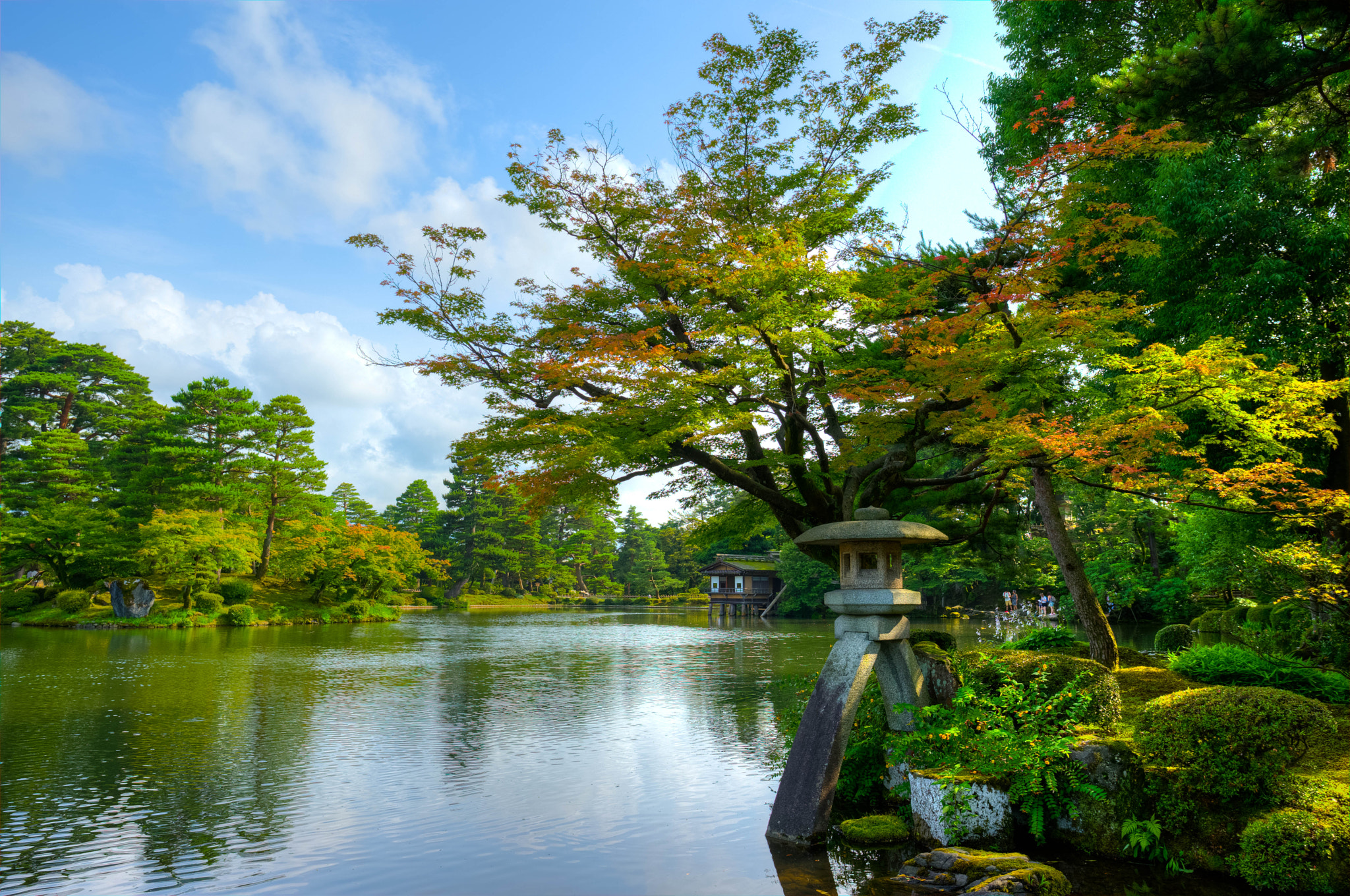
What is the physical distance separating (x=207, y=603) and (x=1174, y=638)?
32.8m

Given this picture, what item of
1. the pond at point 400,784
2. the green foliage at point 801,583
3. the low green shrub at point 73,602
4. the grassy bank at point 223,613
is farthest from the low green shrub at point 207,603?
the green foliage at point 801,583

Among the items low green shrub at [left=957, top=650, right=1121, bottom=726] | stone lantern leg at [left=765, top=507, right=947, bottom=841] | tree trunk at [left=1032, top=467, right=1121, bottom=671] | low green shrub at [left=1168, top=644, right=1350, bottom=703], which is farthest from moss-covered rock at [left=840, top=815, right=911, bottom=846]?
tree trunk at [left=1032, top=467, right=1121, bottom=671]

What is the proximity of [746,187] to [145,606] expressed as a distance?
95.5ft

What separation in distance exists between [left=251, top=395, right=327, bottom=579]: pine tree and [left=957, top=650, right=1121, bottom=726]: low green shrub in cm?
3386

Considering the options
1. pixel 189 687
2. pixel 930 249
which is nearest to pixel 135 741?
pixel 189 687

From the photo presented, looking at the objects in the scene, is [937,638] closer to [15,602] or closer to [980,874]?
[980,874]

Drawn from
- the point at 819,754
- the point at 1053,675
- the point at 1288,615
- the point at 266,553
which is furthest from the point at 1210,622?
the point at 266,553

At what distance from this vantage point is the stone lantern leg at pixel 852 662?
6219 mm

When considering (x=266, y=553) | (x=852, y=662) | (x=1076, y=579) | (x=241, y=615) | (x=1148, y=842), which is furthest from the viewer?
(x=266, y=553)

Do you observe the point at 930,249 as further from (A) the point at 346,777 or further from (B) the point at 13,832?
(B) the point at 13,832

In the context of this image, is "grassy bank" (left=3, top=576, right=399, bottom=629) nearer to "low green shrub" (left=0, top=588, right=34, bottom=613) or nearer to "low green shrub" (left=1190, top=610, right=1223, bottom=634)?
"low green shrub" (left=0, top=588, right=34, bottom=613)

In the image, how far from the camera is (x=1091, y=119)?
11.4 metres

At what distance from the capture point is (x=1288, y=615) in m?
13.1

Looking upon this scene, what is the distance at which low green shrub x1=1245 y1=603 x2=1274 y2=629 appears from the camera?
1405 cm
